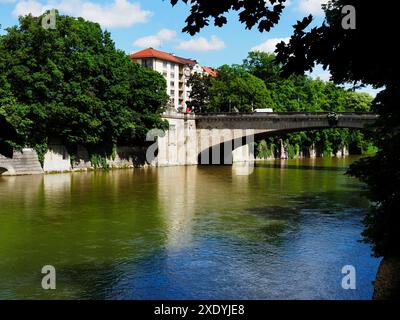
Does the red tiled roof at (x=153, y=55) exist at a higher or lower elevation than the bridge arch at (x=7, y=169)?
higher

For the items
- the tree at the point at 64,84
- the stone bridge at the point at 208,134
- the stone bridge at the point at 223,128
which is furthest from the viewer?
the stone bridge at the point at 223,128

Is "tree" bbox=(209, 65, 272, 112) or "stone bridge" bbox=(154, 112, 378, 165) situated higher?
"tree" bbox=(209, 65, 272, 112)

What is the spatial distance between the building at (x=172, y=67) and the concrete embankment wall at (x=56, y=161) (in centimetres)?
4514

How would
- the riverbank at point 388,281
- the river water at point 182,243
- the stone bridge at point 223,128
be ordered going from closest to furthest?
the riverbank at point 388,281, the river water at point 182,243, the stone bridge at point 223,128

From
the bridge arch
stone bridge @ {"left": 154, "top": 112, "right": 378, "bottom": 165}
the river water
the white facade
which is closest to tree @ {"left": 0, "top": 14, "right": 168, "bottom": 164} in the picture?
the bridge arch

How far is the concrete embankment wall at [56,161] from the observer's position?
44.6 m

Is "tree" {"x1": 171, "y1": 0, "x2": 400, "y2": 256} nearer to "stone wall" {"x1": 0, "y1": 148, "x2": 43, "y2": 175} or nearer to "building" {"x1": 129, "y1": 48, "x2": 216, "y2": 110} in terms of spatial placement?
"stone wall" {"x1": 0, "y1": 148, "x2": 43, "y2": 175}

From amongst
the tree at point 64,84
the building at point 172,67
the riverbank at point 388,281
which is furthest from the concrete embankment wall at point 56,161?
the building at point 172,67

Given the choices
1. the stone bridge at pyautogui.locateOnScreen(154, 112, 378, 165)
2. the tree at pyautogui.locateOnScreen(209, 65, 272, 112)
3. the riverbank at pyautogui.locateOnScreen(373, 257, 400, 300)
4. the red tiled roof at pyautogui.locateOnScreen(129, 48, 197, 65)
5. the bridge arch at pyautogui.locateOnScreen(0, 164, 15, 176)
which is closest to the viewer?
the riverbank at pyautogui.locateOnScreen(373, 257, 400, 300)

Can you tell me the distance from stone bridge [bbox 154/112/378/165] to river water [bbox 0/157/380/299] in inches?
934

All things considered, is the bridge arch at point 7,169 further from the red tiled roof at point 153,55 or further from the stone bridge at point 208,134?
the red tiled roof at point 153,55

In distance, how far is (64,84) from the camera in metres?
45.8

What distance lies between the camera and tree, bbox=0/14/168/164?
146ft
